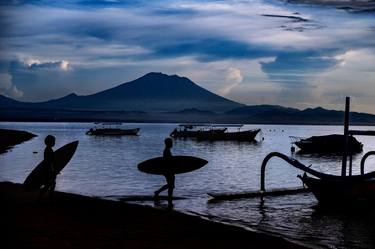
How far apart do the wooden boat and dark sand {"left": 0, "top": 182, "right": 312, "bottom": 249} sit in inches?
3848

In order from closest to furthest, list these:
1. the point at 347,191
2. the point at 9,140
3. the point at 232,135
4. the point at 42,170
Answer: the point at 42,170 < the point at 347,191 < the point at 9,140 < the point at 232,135

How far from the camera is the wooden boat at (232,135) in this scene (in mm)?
111688

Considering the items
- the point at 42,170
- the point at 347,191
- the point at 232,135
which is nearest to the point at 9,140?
the point at 232,135

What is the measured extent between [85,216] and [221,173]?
94.3 feet

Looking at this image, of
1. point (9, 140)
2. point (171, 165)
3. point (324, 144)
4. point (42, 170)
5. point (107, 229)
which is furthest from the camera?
point (9, 140)

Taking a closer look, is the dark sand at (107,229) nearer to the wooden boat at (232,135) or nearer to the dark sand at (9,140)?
the dark sand at (9,140)

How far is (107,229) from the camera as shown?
10945mm

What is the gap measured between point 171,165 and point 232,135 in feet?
316

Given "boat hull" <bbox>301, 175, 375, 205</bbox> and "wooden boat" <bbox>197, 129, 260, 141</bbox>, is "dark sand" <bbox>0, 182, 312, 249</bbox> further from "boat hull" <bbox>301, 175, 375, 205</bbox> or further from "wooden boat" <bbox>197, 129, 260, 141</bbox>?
"wooden boat" <bbox>197, 129, 260, 141</bbox>

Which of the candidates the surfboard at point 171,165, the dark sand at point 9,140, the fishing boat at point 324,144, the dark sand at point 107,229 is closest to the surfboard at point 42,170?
the dark sand at point 107,229

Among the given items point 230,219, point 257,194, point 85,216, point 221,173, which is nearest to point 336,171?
point 221,173

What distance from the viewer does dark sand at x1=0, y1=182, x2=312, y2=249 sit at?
932cm

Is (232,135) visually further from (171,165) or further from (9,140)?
(171,165)

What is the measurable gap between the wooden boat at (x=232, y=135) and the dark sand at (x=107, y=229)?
321 ft
